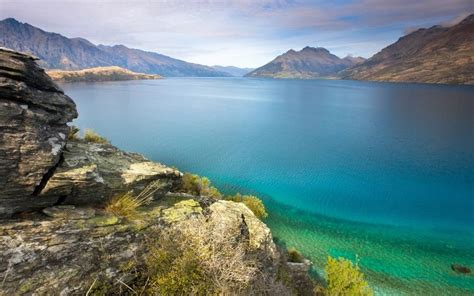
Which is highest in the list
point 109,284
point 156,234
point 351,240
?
point 156,234

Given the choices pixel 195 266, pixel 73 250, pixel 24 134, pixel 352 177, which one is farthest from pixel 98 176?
pixel 352 177

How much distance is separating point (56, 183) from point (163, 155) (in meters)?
56.2

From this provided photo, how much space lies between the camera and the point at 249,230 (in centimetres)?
1678

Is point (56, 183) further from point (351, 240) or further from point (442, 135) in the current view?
point (442, 135)

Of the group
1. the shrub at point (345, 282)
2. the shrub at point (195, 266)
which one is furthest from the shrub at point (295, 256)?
the shrub at point (195, 266)

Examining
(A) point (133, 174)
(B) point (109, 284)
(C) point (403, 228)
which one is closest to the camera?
(B) point (109, 284)

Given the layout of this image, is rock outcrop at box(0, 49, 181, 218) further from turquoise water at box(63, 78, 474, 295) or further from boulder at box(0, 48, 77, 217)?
turquoise water at box(63, 78, 474, 295)

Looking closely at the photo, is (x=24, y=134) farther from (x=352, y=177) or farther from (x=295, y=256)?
(x=352, y=177)

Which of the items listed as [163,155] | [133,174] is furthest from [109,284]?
[163,155]

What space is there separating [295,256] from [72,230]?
25.2 m

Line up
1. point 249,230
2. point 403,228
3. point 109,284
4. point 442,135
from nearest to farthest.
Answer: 1. point 109,284
2. point 249,230
3. point 403,228
4. point 442,135

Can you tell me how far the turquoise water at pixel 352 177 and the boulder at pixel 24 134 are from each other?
28.0m

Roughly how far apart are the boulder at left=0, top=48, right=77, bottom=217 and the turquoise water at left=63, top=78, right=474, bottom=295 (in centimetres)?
2800

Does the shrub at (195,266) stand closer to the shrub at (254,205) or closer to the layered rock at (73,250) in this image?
the layered rock at (73,250)
